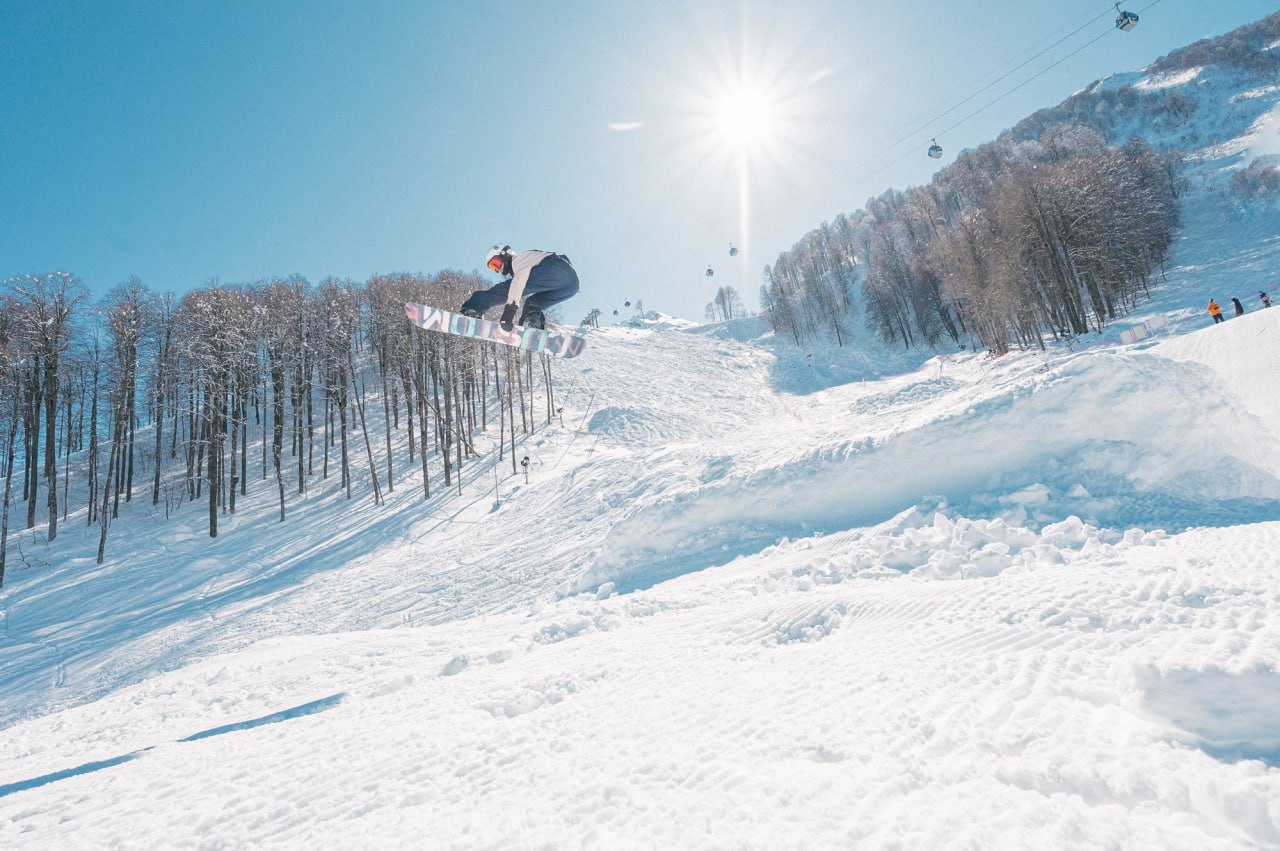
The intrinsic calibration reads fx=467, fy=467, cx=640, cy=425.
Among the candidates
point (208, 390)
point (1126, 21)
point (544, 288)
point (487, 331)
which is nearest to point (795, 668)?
point (544, 288)

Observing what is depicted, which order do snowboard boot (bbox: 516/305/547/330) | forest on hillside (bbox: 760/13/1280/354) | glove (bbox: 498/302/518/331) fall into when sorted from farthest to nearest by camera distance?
forest on hillside (bbox: 760/13/1280/354), snowboard boot (bbox: 516/305/547/330), glove (bbox: 498/302/518/331)

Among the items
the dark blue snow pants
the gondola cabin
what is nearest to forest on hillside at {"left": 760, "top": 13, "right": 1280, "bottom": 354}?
the gondola cabin

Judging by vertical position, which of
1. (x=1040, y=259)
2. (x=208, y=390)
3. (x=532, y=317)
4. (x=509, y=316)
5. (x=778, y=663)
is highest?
(x=1040, y=259)

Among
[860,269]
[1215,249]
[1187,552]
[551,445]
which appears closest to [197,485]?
[551,445]

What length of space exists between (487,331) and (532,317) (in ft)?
7.05

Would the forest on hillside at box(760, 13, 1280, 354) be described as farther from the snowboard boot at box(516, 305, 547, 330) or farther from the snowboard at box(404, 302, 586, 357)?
the snowboard boot at box(516, 305, 547, 330)

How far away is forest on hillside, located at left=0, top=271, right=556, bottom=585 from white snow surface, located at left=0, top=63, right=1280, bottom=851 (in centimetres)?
882

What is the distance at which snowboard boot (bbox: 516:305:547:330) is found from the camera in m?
9.76

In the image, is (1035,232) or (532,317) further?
(1035,232)

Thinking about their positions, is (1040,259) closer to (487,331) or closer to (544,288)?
(544,288)

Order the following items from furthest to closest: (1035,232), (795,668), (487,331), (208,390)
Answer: (1035,232) < (208,390) < (487,331) < (795,668)

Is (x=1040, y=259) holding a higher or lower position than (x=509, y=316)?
higher

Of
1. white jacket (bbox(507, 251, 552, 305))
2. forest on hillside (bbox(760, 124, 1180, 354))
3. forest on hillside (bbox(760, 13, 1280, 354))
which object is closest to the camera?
white jacket (bbox(507, 251, 552, 305))

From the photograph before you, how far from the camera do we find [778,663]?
495 cm
